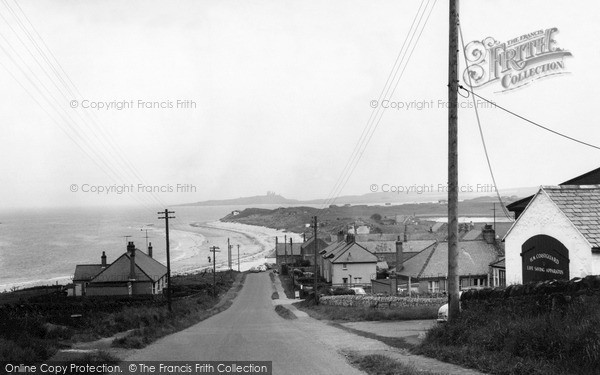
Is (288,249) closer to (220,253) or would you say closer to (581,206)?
(220,253)

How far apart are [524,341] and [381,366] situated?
3455 mm

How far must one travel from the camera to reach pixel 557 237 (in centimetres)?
1772

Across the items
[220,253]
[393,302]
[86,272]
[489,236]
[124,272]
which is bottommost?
[220,253]

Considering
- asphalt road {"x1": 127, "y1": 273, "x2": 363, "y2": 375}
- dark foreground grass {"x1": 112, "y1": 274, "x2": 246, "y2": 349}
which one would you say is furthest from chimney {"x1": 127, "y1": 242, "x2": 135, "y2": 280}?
asphalt road {"x1": 127, "y1": 273, "x2": 363, "y2": 375}

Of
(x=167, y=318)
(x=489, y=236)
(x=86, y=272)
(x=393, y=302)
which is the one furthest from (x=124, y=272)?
(x=489, y=236)

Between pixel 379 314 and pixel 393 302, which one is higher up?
pixel 379 314

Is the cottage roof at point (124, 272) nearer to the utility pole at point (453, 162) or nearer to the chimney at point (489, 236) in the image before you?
the chimney at point (489, 236)

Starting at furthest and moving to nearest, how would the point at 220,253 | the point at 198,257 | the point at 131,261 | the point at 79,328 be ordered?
the point at 220,253
the point at 198,257
the point at 131,261
the point at 79,328

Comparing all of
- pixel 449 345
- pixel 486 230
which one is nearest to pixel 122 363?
pixel 449 345

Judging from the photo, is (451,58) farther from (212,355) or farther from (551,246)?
(212,355)

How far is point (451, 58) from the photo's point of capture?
15.5m

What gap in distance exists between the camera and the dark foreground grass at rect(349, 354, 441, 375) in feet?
39.9

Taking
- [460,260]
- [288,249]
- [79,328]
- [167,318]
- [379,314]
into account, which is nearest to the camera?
[79,328]

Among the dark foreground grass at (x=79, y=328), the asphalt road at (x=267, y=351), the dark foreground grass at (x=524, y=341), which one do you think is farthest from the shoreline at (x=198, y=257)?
the dark foreground grass at (x=524, y=341)
